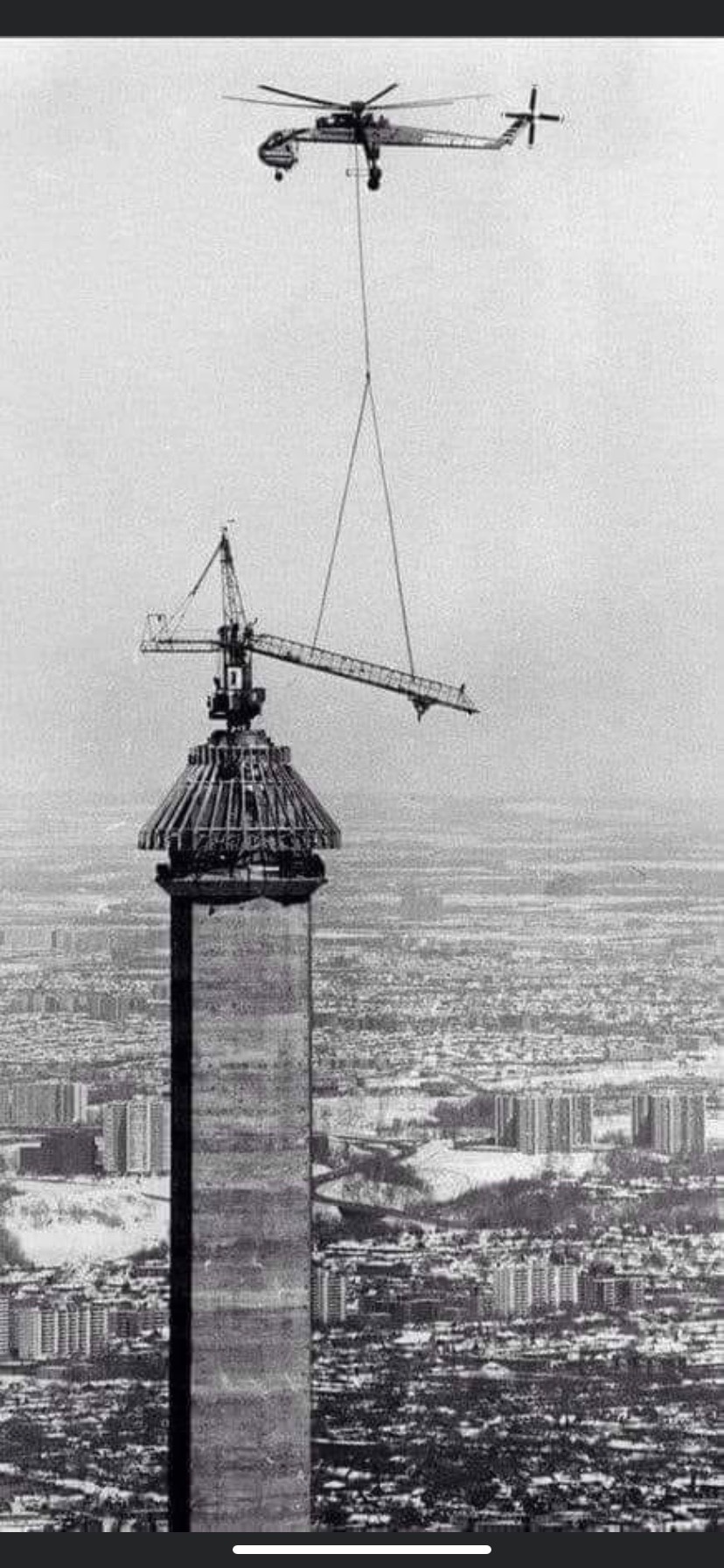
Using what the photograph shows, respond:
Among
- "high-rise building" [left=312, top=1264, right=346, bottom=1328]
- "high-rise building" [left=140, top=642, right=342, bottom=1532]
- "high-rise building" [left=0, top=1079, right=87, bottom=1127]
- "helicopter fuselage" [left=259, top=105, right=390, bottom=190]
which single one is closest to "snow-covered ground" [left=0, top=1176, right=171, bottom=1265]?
"high-rise building" [left=0, top=1079, right=87, bottom=1127]

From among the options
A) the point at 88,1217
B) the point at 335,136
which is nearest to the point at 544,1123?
the point at 88,1217

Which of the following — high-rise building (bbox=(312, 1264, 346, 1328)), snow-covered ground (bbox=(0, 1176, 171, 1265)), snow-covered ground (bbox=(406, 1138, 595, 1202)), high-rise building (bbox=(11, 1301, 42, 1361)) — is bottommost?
high-rise building (bbox=(11, 1301, 42, 1361))

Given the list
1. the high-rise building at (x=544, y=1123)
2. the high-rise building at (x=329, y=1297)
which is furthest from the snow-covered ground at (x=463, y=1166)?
the high-rise building at (x=329, y=1297)

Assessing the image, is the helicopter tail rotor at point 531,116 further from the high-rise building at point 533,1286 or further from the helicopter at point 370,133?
the high-rise building at point 533,1286

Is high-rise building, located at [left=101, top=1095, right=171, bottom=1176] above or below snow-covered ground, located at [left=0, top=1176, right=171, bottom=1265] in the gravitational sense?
above

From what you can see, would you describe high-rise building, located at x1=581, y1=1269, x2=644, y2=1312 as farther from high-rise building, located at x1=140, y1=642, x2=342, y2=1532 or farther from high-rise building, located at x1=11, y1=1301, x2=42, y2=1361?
high-rise building, located at x1=140, y1=642, x2=342, y2=1532

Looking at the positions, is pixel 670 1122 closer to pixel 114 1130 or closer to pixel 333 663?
pixel 114 1130

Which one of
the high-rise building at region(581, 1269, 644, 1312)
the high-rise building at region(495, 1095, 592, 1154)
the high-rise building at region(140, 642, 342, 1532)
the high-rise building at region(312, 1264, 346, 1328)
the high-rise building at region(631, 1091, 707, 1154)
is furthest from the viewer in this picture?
the high-rise building at region(631, 1091, 707, 1154)
